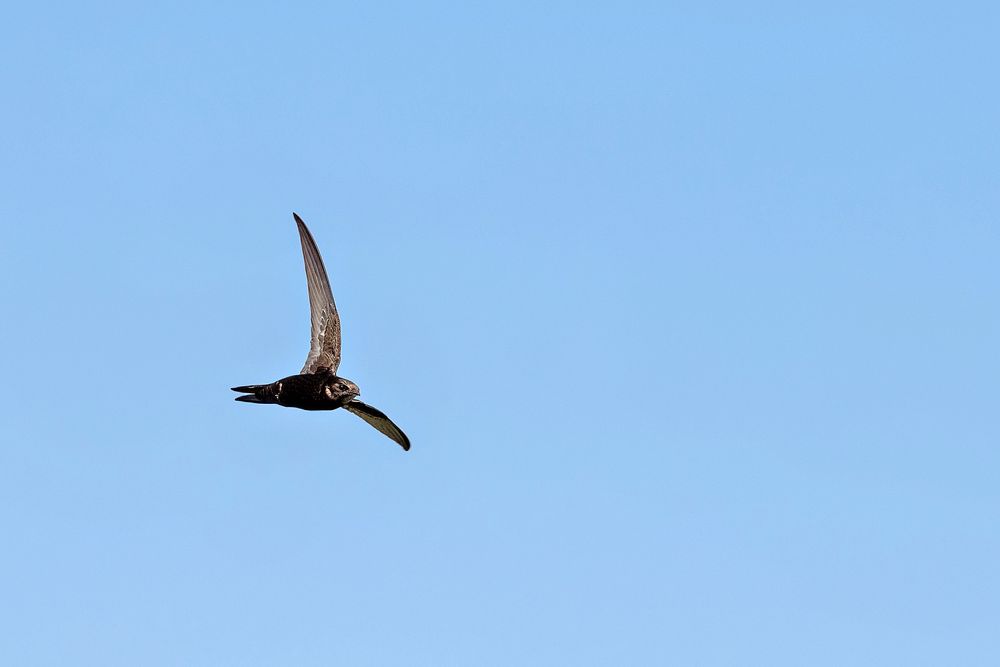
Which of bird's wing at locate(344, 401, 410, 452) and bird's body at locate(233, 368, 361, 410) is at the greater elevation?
bird's wing at locate(344, 401, 410, 452)

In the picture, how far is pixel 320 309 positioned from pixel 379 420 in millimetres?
3356

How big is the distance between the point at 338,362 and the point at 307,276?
8.16 feet

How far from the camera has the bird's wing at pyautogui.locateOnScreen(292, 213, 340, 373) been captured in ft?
139

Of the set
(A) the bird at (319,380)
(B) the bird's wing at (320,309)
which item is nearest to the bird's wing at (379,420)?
(A) the bird at (319,380)

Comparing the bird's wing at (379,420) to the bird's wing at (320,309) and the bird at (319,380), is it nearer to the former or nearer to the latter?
the bird at (319,380)

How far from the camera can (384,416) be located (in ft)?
138

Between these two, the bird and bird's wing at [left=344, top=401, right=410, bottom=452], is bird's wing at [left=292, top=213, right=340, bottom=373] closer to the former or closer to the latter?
the bird

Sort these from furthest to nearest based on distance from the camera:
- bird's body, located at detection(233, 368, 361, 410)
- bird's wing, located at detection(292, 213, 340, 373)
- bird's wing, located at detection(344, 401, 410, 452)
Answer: bird's wing, located at detection(292, 213, 340, 373) → bird's wing, located at detection(344, 401, 410, 452) → bird's body, located at detection(233, 368, 361, 410)

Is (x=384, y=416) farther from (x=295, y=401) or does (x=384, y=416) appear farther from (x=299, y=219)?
(x=299, y=219)

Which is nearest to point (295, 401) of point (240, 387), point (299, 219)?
point (240, 387)

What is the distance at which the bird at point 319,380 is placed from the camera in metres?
40.6

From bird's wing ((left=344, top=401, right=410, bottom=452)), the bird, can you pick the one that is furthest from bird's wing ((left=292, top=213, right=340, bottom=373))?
bird's wing ((left=344, top=401, right=410, bottom=452))

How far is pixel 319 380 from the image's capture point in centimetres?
4084

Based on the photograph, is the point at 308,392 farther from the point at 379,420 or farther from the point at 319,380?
the point at 379,420
